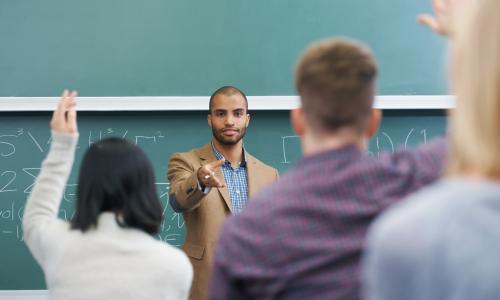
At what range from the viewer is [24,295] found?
3.88 metres

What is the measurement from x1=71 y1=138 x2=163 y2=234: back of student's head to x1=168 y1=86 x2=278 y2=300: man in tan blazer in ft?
4.38

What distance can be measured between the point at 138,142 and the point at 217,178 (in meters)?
0.86

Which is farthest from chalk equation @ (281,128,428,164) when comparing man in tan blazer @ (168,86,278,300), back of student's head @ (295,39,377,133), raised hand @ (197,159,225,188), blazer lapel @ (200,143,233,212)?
back of student's head @ (295,39,377,133)

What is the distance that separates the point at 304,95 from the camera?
4.19 feet

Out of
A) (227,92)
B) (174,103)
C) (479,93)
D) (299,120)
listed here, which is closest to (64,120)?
(299,120)

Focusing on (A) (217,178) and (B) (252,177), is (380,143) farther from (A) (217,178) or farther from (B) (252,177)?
(A) (217,178)

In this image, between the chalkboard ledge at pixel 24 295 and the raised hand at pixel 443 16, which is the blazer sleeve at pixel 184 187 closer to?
the chalkboard ledge at pixel 24 295

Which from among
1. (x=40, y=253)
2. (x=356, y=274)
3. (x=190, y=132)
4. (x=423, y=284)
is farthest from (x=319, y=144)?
(x=190, y=132)

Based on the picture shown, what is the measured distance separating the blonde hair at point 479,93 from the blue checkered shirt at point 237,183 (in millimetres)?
2671

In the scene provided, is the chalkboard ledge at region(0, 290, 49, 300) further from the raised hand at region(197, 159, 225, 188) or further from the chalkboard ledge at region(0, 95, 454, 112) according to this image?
the raised hand at region(197, 159, 225, 188)

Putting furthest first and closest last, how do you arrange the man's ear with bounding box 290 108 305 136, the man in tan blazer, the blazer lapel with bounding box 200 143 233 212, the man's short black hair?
1. the man's short black hair
2. the blazer lapel with bounding box 200 143 233 212
3. the man in tan blazer
4. the man's ear with bounding box 290 108 305 136

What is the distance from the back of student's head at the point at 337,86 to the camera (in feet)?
4.08

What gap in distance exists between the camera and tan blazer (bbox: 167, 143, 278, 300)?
3261 mm

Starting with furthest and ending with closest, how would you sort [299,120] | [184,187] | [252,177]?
[252,177] → [184,187] → [299,120]
